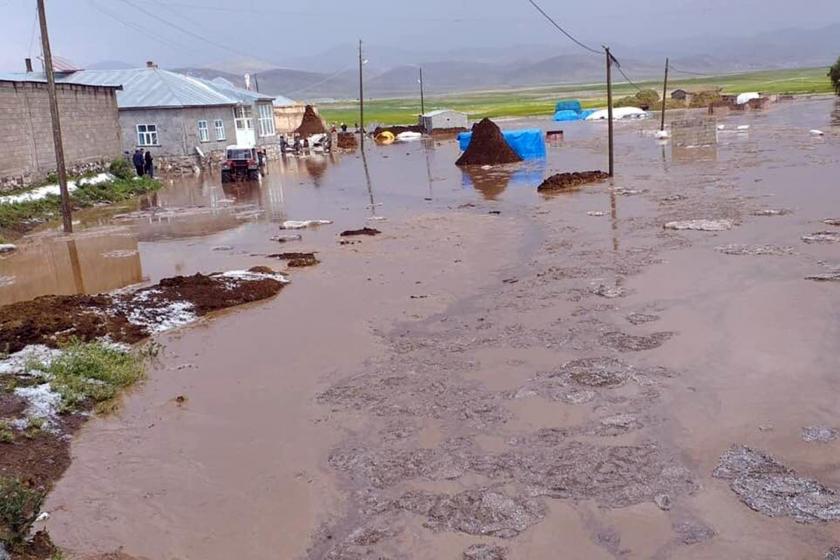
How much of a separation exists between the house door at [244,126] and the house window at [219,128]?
3.36 feet

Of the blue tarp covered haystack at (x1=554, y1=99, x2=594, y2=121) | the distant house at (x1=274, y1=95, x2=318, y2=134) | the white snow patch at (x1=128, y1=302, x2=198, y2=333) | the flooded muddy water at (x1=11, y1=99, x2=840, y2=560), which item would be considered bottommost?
the flooded muddy water at (x1=11, y1=99, x2=840, y2=560)

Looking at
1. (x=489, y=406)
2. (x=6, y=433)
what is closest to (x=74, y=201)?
(x=6, y=433)

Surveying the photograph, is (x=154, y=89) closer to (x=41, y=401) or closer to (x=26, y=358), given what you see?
(x=26, y=358)

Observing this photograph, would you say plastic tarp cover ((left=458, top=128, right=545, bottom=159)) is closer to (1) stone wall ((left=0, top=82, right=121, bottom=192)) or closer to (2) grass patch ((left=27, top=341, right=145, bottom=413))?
(1) stone wall ((left=0, top=82, right=121, bottom=192))

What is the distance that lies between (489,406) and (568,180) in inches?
712

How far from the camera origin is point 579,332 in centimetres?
1021

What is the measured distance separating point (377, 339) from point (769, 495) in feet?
18.5

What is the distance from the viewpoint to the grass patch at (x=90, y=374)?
8.80 meters

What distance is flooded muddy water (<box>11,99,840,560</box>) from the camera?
→ 594cm

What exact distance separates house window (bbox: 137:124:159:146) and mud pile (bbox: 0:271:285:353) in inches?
1153

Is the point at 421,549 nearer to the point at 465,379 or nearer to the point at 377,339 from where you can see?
the point at 465,379

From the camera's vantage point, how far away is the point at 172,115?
134 feet

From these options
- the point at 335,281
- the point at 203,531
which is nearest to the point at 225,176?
the point at 335,281

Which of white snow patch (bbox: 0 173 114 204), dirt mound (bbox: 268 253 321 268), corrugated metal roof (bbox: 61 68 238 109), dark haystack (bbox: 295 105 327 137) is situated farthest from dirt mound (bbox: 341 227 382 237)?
dark haystack (bbox: 295 105 327 137)
